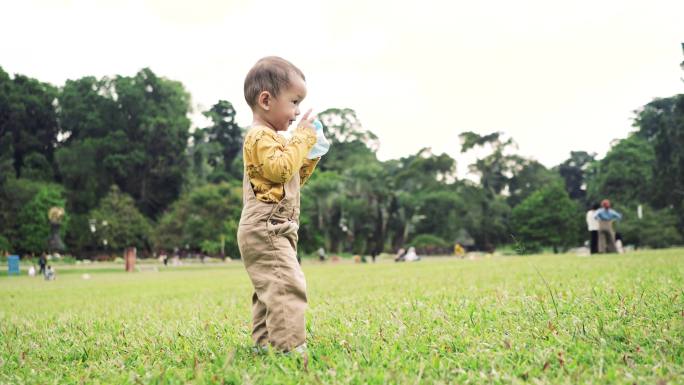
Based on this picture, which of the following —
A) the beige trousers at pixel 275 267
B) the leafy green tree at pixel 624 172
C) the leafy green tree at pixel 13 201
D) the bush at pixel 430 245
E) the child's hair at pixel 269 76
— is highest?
the leafy green tree at pixel 624 172

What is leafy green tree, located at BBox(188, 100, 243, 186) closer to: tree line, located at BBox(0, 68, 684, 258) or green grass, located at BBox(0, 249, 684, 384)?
tree line, located at BBox(0, 68, 684, 258)

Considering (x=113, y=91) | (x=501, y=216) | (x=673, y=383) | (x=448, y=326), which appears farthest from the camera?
(x=113, y=91)

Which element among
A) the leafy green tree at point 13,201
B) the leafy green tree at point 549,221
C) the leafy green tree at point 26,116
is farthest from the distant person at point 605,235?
the leafy green tree at point 26,116

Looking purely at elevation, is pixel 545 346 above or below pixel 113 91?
below

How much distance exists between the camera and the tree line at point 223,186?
42.8 metres

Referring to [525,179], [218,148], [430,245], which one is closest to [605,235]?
[430,245]

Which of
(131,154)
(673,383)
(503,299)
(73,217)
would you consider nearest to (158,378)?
(673,383)

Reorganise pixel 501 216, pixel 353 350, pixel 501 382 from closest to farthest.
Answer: pixel 501 382 < pixel 353 350 < pixel 501 216

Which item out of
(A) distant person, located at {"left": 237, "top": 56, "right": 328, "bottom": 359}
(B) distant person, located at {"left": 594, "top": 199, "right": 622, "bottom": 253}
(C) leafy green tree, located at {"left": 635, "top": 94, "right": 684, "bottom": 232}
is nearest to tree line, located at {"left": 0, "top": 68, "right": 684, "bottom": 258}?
(C) leafy green tree, located at {"left": 635, "top": 94, "right": 684, "bottom": 232}

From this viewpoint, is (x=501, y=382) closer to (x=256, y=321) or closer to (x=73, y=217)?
(x=256, y=321)

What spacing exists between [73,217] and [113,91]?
53.2 ft

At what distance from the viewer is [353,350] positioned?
9.97ft

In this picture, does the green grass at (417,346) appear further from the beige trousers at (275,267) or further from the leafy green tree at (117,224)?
the leafy green tree at (117,224)

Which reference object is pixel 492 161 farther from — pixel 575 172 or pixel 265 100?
pixel 265 100
